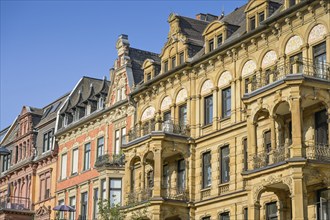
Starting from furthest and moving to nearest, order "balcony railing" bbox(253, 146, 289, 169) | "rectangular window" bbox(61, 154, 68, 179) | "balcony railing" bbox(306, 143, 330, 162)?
"rectangular window" bbox(61, 154, 68, 179) < "balcony railing" bbox(253, 146, 289, 169) < "balcony railing" bbox(306, 143, 330, 162)

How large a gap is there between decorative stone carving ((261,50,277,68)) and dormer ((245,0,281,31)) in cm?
216

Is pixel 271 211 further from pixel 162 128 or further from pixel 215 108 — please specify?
pixel 162 128

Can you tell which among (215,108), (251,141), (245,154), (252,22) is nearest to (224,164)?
(245,154)

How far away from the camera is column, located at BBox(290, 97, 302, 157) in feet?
113

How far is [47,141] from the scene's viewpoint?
69.2 m

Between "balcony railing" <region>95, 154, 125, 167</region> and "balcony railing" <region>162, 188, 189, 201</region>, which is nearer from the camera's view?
"balcony railing" <region>162, 188, 189, 201</region>

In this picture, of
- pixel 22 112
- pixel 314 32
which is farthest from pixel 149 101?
pixel 22 112

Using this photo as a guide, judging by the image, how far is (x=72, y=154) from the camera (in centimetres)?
6284

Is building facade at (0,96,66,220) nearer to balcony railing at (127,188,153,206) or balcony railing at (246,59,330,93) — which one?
balcony railing at (127,188,153,206)

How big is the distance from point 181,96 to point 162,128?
2491mm

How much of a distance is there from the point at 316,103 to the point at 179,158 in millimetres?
13338

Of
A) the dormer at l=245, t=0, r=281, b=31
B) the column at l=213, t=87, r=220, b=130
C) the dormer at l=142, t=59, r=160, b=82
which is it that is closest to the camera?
the dormer at l=245, t=0, r=281, b=31

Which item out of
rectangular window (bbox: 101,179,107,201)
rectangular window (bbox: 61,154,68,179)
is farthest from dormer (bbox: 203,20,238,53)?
rectangular window (bbox: 61,154,68,179)

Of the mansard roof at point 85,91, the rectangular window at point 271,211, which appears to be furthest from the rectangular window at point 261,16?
the mansard roof at point 85,91
